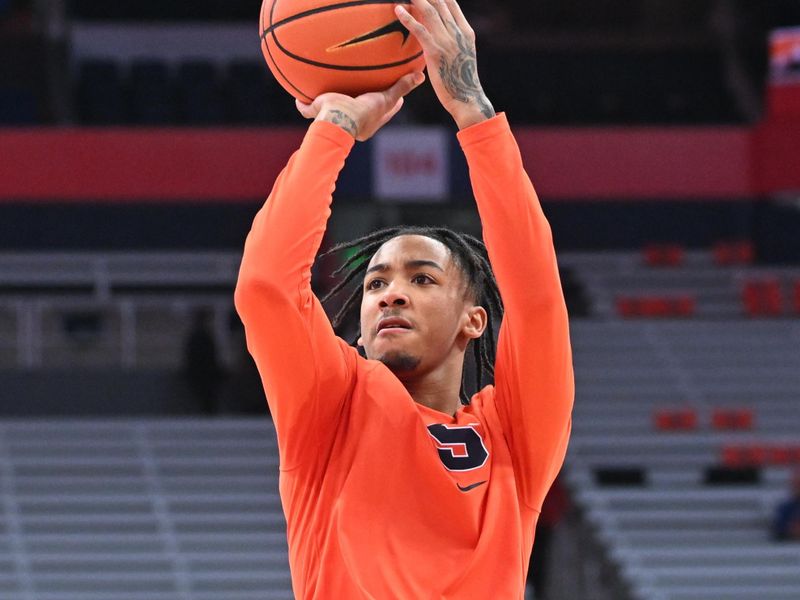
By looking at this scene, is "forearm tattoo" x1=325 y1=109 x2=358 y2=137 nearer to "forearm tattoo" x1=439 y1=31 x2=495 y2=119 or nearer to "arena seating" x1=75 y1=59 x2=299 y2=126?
"forearm tattoo" x1=439 y1=31 x2=495 y2=119

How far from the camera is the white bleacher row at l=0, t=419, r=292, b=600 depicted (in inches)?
418

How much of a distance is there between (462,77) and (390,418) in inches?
25.6

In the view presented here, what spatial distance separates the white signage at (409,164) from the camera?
12.6 meters

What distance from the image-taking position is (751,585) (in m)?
10.6

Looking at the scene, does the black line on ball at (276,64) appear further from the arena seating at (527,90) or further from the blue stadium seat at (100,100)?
the blue stadium seat at (100,100)

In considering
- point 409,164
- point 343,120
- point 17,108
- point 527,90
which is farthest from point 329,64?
point 527,90

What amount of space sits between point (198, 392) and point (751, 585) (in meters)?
A: 4.87

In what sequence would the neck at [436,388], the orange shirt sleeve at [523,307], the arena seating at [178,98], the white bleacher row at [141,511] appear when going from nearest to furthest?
1. the orange shirt sleeve at [523,307]
2. the neck at [436,388]
3. the white bleacher row at [141,511]
4. the arena seating at [178,98]

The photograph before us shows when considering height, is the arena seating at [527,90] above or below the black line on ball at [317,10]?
below

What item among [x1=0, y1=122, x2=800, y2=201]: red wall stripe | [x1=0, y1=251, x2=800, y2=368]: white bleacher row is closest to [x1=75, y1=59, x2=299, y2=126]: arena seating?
[x1=0, y1=122, x2=800, y2=201]: red wall stripe

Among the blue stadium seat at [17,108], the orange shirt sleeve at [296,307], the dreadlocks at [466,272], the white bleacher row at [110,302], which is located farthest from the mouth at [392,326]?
the blue stadium seat at [17,108]

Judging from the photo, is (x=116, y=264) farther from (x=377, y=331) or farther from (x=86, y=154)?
(x=377, y=331)

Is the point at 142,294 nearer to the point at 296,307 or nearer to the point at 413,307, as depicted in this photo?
the point at 413,307

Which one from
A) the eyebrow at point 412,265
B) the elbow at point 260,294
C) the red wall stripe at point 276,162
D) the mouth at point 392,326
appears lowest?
the red wall stripe at point 276,162
